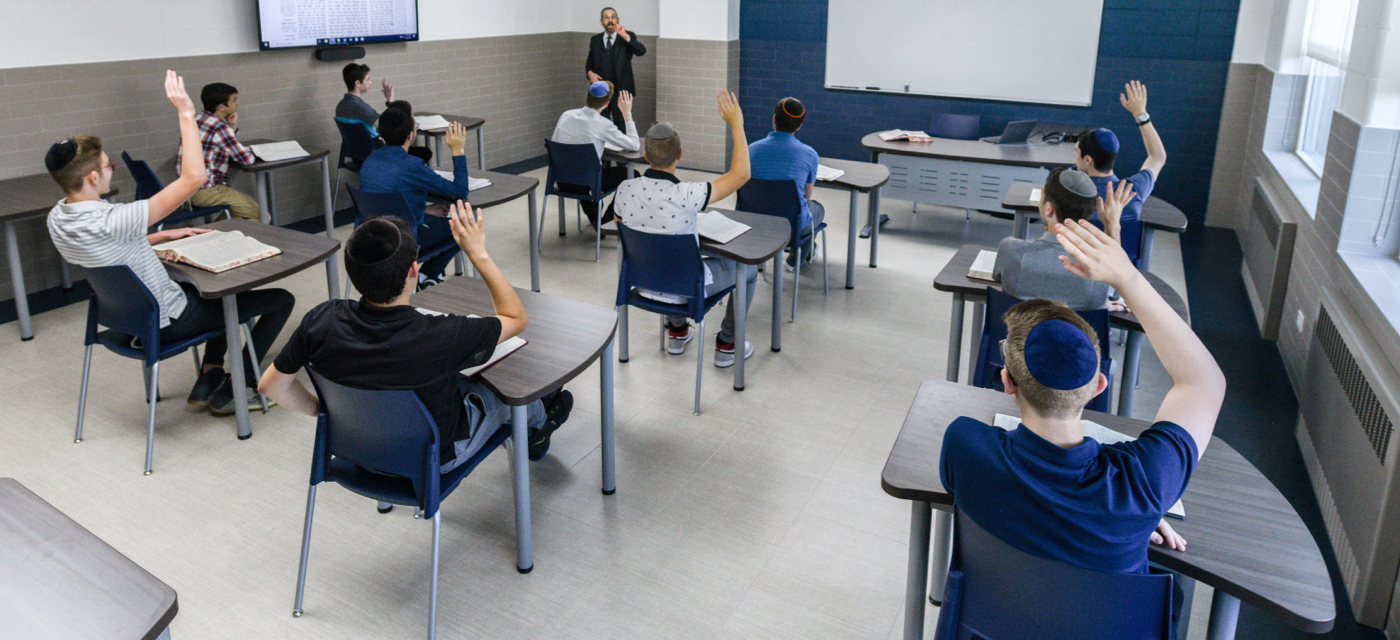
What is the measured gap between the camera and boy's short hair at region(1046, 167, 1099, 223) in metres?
2.82

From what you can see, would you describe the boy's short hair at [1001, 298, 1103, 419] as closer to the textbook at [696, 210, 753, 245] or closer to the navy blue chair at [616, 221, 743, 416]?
the navy blue chair at [616, 221, 743, 416]

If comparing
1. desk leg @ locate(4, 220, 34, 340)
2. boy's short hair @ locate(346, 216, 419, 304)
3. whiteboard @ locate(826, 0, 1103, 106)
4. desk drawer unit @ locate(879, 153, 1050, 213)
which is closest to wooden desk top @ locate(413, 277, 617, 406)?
boy's short hair @ locate(346, 216, 419, 304)

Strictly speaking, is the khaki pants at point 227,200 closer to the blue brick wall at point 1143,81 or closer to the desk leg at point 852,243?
the desk leg at point 852,243

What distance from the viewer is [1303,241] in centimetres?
424

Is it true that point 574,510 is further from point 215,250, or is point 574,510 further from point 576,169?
point 576,169

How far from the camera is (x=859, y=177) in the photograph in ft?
17.5

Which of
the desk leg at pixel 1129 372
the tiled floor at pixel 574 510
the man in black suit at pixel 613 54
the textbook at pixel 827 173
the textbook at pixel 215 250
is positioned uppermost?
the man in black suit at pixel 613 54

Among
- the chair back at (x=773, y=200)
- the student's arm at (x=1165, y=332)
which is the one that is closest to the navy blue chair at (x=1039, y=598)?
the student's arm at (x=1165, y=332)

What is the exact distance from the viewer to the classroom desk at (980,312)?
3.09 metres

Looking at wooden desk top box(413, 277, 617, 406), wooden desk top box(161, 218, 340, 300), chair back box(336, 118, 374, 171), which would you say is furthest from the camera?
chair back box(336, 118, 374, 171)

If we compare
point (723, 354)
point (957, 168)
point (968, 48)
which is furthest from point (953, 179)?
point (723, 354)

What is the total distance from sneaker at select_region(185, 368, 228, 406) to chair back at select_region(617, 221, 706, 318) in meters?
1.74

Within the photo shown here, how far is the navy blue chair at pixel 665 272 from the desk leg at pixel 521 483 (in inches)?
43.7

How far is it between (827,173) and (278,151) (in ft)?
11.0
